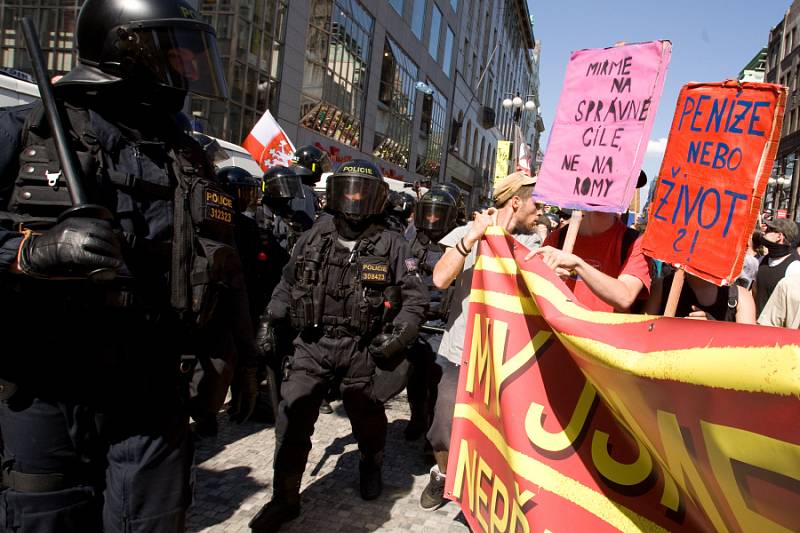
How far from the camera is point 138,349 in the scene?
6.98 feet

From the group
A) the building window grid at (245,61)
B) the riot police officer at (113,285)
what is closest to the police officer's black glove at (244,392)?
the riot police officer at (113,285)

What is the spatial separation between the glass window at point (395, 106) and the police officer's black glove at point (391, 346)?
20646mm

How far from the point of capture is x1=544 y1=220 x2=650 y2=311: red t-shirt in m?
2.68

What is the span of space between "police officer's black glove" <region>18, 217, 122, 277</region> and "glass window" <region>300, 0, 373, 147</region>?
16211mm

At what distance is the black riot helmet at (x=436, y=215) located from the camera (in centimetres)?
618

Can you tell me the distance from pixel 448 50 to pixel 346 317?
33769 mm

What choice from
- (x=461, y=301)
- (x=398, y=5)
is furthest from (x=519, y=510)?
(x=398, y=5)

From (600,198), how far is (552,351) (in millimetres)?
822

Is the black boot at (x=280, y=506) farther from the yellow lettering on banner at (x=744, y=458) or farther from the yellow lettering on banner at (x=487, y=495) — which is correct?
the yellow lettering on banner at (x=744, y=458)

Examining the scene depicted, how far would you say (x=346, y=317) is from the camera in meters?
3.68

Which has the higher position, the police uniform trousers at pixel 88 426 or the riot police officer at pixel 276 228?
the riot police officer at pixel 276 228

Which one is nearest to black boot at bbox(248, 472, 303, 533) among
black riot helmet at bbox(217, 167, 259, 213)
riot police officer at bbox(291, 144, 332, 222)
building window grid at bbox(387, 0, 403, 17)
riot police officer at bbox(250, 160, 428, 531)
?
riot police officer at bbox(250, 160, 428, 531)

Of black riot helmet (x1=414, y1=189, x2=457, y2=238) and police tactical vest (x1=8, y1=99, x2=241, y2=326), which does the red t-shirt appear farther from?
black riot helmet (x1=414, y1=189, x2=457, y2=238)

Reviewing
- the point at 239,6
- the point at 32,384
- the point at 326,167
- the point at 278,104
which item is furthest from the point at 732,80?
the point at 278,104
